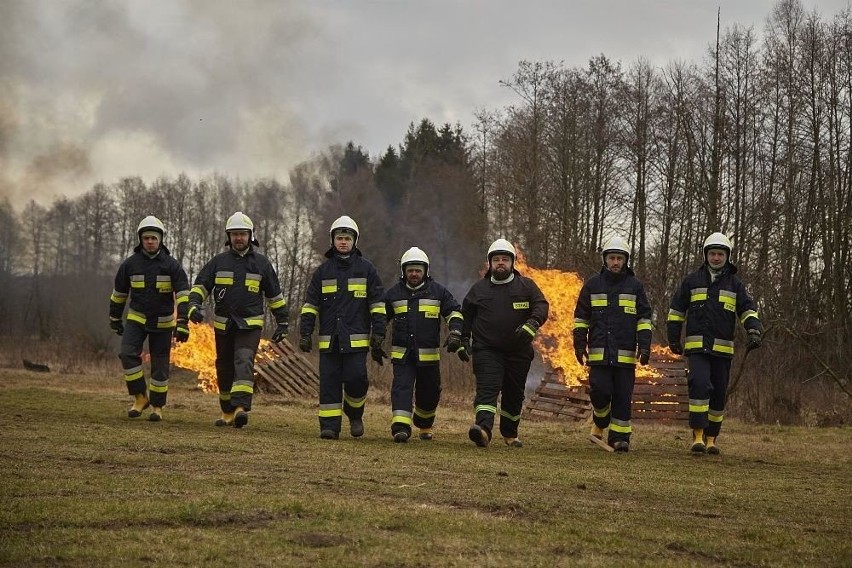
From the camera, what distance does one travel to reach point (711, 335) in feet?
37.9

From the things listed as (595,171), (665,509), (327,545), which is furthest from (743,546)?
(595,171)

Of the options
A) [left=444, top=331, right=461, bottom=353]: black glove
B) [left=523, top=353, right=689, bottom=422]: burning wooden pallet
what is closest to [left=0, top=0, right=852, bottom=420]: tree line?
[left=523, top=353, right=689, bottom=422]: burning wooden pallet

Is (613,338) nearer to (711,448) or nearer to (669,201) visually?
(711,448)

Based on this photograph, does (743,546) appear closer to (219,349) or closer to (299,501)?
(299,501)

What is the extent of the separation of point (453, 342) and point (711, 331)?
9.42 feet

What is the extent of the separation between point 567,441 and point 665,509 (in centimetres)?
583

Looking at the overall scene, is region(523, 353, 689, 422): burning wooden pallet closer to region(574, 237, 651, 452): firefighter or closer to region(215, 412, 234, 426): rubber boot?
region(574, 237, 651, 452): firefighter

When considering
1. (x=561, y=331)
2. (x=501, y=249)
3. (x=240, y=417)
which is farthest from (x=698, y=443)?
(x=561, y=331)

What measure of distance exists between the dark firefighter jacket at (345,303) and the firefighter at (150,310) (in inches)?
67.9

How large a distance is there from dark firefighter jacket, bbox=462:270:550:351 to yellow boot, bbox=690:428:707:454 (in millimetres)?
2145

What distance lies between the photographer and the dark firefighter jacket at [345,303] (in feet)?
38.1

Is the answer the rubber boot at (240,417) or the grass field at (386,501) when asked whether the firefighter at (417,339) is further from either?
the rubber boot at (240,417)

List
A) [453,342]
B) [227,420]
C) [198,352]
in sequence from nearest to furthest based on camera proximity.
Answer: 1. [453,342]
2. [227,420]
3. [198,352]

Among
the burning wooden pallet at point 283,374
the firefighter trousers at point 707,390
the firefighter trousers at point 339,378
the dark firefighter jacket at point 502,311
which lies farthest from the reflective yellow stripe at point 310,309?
the burning wooden pallet at point 283,374
